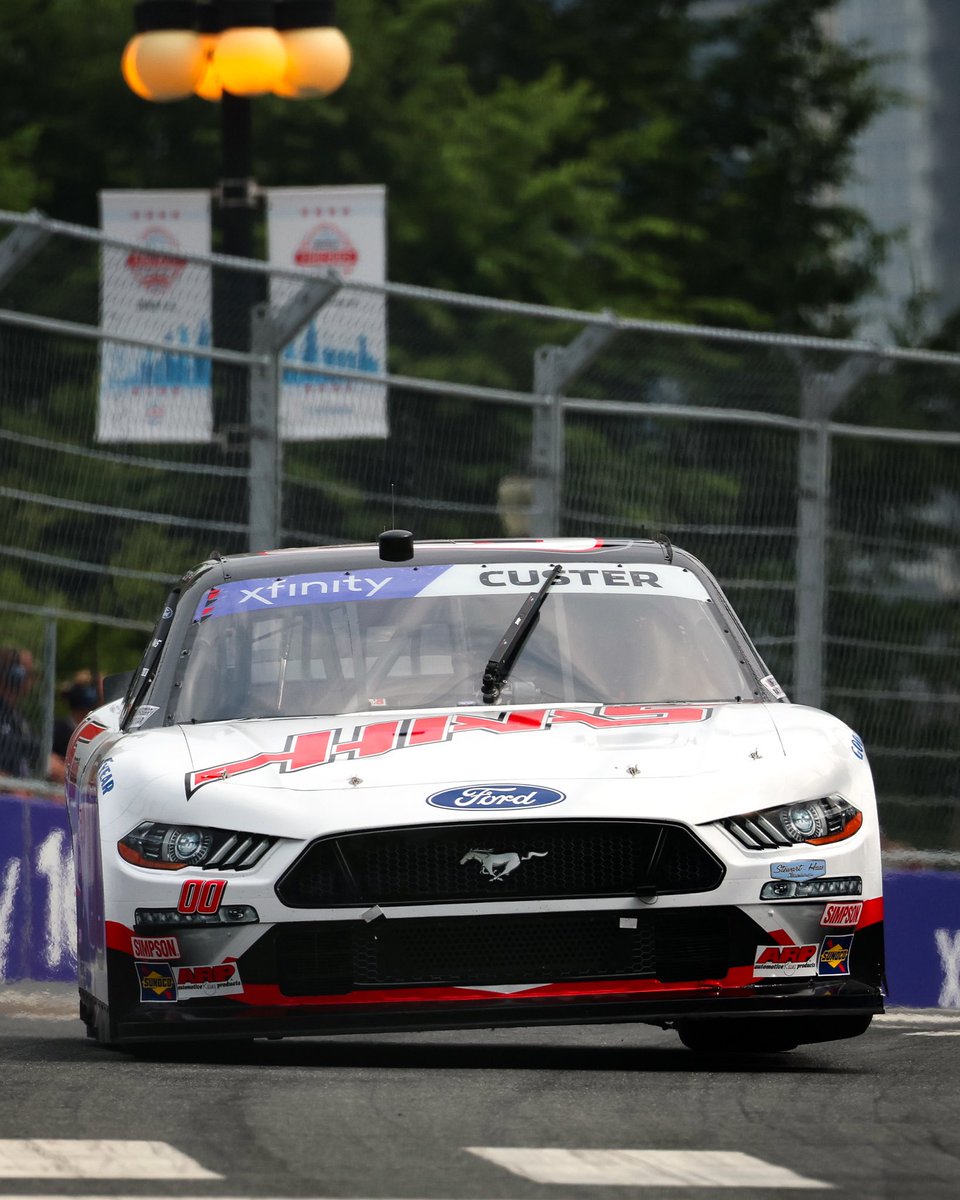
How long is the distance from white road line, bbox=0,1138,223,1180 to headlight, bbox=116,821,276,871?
4.29 feet

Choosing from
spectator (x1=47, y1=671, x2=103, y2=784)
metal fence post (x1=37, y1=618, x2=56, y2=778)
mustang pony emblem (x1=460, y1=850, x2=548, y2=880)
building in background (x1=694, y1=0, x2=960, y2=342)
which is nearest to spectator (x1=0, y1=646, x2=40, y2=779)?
metal fence post (x1=37, y1=618, x2=56, y2=778)

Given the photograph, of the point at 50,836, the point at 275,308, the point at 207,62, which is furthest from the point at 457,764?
the point at 207,62

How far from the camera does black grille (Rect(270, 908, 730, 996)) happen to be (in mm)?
7547

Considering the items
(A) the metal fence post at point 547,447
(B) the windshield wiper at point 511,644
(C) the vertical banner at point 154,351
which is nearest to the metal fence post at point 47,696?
(C) the vertical banner at point 154,351

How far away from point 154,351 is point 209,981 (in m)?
5.28

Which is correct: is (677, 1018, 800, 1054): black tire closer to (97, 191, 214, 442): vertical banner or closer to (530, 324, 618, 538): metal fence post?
(530, 324, 618, 538): metal fence post

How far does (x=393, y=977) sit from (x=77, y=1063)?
1.12 meters

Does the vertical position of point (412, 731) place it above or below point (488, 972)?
above

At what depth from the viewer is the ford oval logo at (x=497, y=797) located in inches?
296

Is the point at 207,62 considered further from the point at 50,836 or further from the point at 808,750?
the point at 808,750

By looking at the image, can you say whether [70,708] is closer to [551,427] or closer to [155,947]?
[551,427]

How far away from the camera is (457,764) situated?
7.68m

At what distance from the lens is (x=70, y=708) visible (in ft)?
46.7

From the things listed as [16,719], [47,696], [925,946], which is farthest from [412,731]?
[47,696]
